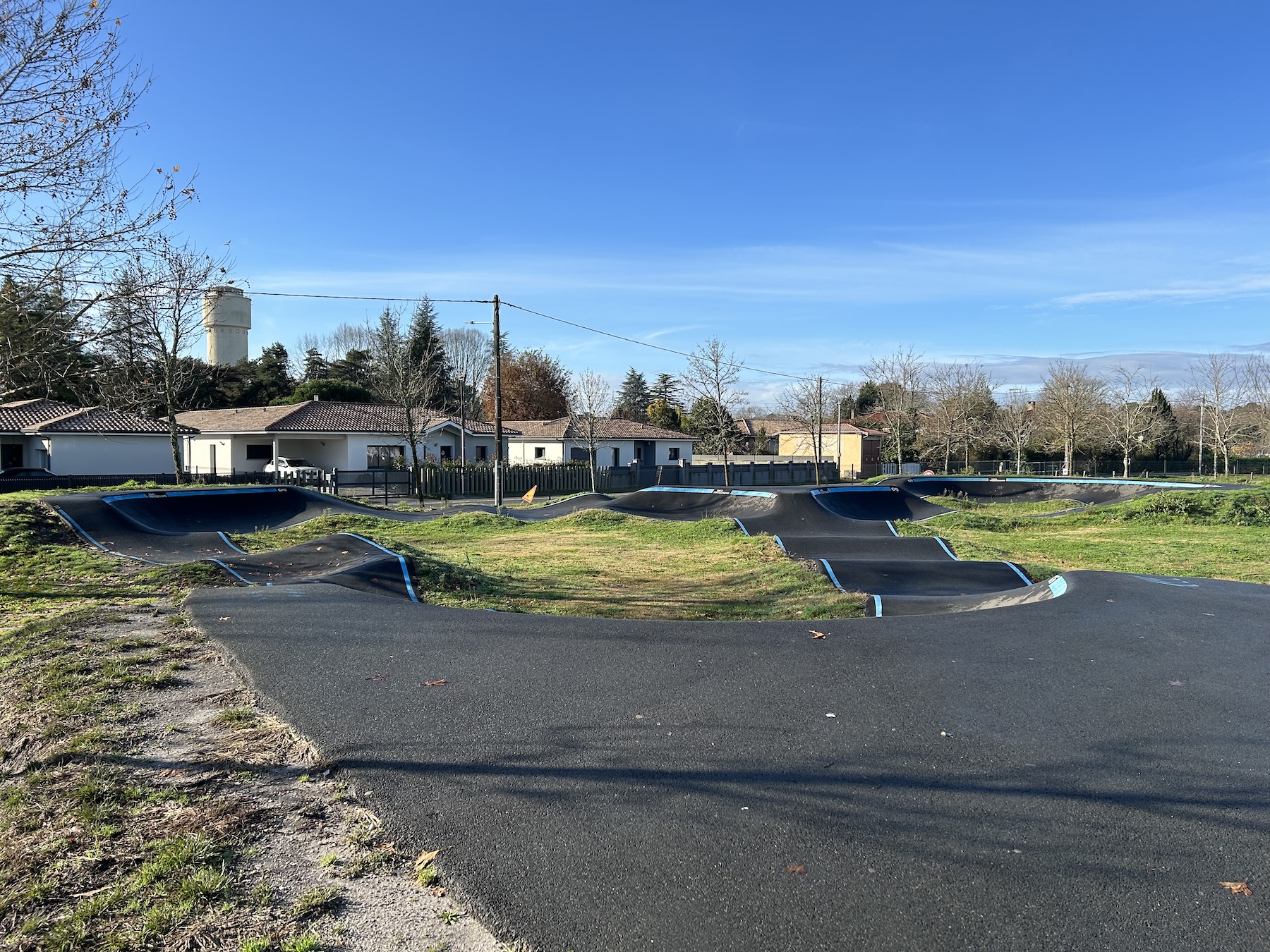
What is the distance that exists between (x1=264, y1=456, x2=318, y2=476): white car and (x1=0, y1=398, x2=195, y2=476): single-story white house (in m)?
4.44

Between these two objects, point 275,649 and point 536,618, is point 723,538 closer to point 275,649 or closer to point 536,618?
point 536,618

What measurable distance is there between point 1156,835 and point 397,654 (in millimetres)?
4840

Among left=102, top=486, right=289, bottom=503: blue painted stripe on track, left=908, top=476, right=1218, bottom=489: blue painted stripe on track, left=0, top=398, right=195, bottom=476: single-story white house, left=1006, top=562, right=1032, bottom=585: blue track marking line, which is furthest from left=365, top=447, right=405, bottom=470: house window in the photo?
left=1006, top=562, right=1032, bottom=585: blue track marking line

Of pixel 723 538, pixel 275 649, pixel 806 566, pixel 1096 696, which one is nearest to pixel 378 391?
pixel 723 538

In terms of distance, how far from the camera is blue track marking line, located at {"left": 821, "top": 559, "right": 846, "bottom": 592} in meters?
10.5

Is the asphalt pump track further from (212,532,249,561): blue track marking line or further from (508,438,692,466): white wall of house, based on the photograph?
(508,438,692,466): white wall of house

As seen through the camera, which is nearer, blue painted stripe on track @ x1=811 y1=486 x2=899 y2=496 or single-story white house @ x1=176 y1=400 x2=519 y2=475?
blue painted stripe on track @ x1=811 y1=486 x2=899 y2=496

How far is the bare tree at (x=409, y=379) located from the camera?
30094 millimetres

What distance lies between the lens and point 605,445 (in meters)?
46.6

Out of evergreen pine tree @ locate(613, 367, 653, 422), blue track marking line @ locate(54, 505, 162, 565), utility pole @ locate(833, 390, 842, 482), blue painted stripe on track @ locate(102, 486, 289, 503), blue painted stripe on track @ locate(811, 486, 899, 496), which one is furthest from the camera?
evergreen pine tree @ locate(613, 367, 653, 422)

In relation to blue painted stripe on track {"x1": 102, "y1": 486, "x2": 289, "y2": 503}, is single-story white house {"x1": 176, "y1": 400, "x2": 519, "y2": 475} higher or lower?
higher

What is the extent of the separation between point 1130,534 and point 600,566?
13346mm

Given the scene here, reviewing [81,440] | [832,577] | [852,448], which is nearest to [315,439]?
[81,440]

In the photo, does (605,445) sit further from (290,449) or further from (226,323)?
(226,323)
